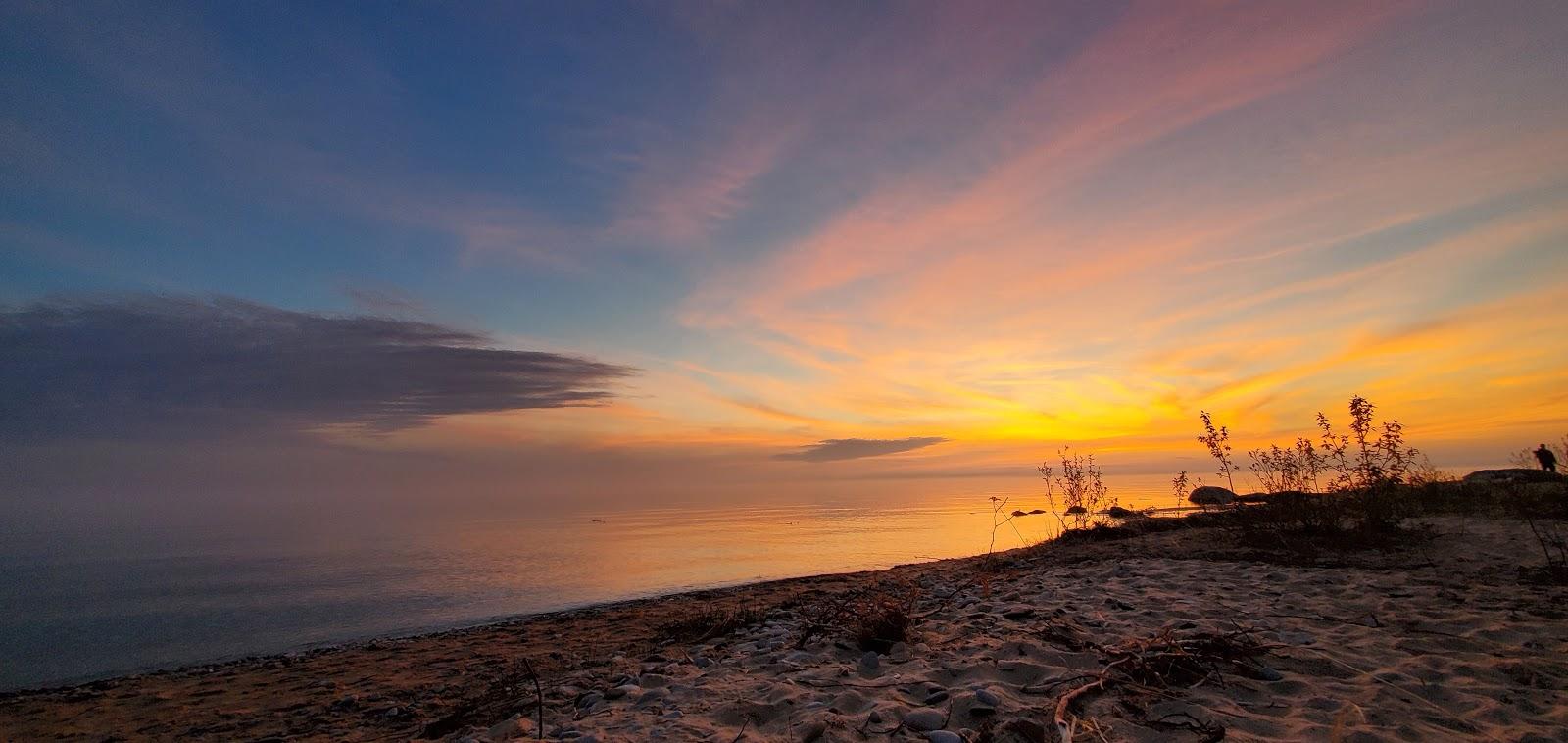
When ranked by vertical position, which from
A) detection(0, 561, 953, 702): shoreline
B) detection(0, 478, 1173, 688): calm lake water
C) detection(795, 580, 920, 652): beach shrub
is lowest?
detection(0, 561, 953, 702): shoreline

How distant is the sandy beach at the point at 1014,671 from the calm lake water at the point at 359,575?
2771 mm

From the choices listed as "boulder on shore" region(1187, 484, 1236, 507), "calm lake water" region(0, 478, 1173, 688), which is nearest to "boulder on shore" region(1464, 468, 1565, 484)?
"boulder on shore" region(1187, 484, 1236, 507)

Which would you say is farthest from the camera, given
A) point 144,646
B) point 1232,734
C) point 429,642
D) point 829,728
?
point 144,646

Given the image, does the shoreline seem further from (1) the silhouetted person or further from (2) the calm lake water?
(1) the silhouetted person

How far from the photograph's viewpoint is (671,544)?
24.5 meters

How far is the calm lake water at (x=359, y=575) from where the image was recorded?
11.8 m

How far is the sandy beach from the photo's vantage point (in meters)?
4.08

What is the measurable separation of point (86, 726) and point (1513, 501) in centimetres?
2251

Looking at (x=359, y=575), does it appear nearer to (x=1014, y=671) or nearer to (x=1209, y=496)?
(x=1014, y=671)

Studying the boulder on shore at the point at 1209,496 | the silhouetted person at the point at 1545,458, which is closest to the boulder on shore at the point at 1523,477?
the silhouetted person at the point at 1545,458

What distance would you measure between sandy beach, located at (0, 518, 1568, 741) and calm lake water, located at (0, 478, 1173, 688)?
2.77 meters

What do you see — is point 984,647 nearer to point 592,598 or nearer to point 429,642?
point 429,642

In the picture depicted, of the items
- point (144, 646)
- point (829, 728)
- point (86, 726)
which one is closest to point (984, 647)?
point (829, 728)

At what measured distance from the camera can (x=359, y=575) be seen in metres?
18.9
